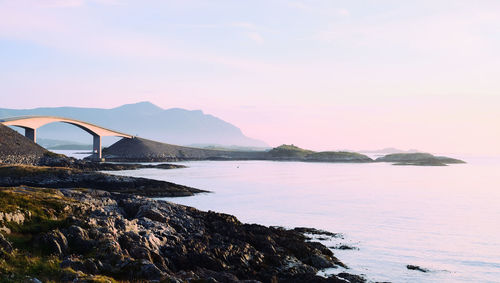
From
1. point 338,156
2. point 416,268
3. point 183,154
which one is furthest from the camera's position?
point 338,156

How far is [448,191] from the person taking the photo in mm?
60562

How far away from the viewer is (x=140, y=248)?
1742 cm

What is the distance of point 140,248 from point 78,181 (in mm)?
39255

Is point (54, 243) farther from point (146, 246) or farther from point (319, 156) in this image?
point (319, 156)

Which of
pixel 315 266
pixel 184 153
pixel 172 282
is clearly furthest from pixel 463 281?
pixel 184 153

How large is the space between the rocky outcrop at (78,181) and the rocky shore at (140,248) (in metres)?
25.7

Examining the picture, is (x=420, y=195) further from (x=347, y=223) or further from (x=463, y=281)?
(x=463, y=281)

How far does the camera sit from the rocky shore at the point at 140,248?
1484 centimetres

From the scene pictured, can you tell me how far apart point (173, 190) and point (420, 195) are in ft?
104

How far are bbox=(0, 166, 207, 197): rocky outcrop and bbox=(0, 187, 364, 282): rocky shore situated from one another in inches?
1013

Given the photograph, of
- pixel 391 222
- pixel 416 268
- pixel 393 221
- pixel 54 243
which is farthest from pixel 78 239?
pixel 393 221

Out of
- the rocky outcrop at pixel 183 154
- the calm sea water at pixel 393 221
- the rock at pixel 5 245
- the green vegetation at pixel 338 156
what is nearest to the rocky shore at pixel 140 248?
the rock at pixel 5 245

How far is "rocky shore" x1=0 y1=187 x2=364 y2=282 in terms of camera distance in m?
14.8

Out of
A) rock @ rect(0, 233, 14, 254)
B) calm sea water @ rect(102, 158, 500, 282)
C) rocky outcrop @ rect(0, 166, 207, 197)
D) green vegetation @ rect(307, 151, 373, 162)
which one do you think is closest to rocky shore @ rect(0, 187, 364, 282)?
rock @ rect(0, 233, 14, 254)
